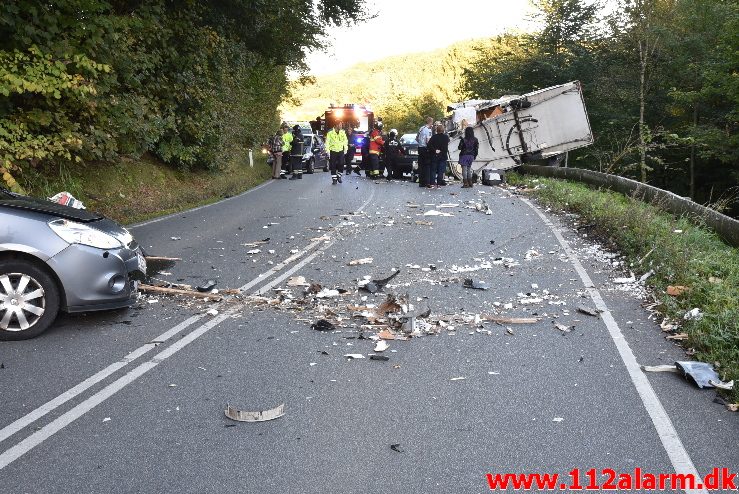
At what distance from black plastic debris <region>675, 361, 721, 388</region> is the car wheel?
5355 millimetres

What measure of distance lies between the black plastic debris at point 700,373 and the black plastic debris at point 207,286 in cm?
504

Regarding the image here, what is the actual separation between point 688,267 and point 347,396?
5.31m

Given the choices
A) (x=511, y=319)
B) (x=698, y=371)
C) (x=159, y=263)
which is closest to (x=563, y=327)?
(x=511, y=319)

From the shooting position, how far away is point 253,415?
464 centimetres

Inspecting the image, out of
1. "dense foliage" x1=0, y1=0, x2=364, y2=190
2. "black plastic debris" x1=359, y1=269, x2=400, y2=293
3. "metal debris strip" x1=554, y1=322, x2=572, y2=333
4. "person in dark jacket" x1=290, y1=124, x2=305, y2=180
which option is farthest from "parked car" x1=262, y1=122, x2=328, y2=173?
"metal debris strip" x1=554, y1=322, x2=572, y2=333

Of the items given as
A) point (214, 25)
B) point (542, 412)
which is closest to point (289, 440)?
point (542, 412)

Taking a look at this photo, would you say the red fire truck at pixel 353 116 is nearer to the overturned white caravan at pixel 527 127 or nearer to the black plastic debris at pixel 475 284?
the overturned white caravan at pixel 527 127

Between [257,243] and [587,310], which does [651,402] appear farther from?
[257,243]

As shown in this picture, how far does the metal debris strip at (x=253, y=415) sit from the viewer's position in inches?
182

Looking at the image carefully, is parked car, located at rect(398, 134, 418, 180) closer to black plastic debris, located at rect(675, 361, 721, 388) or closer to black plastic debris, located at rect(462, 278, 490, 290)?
black plastic debris, located at rect(462, 278, 490, 290)

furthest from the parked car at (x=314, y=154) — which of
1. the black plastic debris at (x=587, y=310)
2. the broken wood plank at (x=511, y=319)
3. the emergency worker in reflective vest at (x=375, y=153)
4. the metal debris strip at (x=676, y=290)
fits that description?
the broken wood plank at (x=511, y=319)

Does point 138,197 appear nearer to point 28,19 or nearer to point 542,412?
point 28,19

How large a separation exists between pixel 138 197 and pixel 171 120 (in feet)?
10.2

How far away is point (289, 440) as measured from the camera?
4316mm
